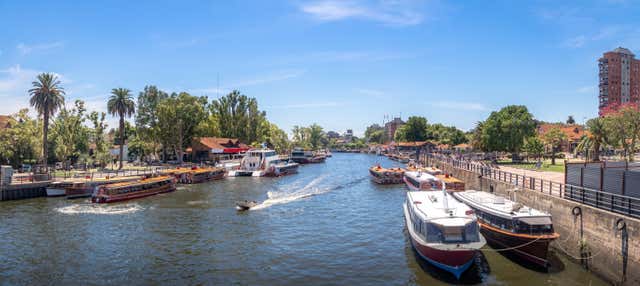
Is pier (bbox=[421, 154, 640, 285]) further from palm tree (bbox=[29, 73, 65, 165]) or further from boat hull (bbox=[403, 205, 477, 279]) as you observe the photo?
palm tree (bbox=[29, 73, 65, 165])

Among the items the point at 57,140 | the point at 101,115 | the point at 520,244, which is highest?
the point at 101,115

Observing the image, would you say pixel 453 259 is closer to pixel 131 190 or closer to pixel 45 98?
pixel 131 190

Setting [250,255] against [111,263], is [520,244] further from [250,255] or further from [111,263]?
[111,263]

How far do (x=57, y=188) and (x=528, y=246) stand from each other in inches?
1863

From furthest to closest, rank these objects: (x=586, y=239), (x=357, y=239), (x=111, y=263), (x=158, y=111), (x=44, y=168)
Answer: (x=158, y=111)
(x=44, y=168)
(x=357, y=239)
(x=111, y=263)
(x=586, y=239)

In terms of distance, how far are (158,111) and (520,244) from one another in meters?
80.0

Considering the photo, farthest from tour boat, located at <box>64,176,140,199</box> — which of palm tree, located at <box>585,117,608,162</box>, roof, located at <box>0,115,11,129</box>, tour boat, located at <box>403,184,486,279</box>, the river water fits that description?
palm tree, located at <box>585,117,608,162</box>

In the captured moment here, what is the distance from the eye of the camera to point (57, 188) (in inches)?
1768

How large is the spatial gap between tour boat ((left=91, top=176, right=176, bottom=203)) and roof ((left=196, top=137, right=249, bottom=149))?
43.6 m

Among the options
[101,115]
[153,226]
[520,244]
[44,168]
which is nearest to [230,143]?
[101,115]

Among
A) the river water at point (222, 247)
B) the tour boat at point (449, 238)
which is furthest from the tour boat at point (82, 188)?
the tour boat at point (449, 238)

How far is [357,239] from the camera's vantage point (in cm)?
2678

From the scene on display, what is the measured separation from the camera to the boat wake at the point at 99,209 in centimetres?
3612

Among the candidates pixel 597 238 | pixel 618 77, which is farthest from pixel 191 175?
pixel 618 77
